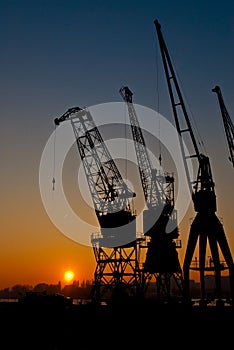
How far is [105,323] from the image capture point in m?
52.9

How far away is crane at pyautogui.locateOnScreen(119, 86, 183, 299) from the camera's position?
78.9 m

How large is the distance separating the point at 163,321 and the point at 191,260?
12225 mm

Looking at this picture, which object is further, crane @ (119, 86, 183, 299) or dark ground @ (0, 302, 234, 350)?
crane @ (119, 86, 183, 299)

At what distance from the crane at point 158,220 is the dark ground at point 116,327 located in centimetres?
2151

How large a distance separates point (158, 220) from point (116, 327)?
31284mm

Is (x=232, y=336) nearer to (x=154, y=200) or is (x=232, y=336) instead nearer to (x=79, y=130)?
(x=154, y=200)

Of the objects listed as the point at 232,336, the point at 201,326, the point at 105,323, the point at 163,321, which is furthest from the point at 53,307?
the point at 232,336

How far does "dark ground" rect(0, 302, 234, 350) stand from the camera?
152ft

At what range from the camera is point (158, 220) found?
8012 centimetres

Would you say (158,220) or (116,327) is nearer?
(116,327)

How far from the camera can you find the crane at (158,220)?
78.9m

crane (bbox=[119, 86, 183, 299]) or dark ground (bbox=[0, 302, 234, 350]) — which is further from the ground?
crane (bbox=[119, 86, 183, 299])

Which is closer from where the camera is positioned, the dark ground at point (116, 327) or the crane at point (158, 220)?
the dark ground at point (116, 327)

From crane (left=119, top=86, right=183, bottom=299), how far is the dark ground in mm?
21515
